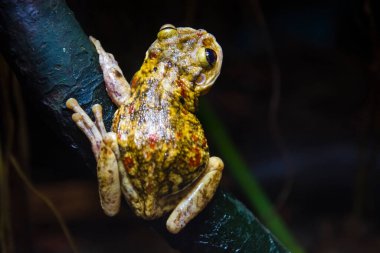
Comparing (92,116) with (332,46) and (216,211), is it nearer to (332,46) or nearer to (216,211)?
(216,211)

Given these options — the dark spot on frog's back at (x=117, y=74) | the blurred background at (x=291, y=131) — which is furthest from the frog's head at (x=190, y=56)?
the blurred background at (x=291, y=131)

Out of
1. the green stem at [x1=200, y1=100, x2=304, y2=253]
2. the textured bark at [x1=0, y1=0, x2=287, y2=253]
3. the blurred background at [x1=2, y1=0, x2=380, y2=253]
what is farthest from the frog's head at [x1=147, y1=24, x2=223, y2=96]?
the blurred background at [x1=2, y1=0, x2=380, y2=253]

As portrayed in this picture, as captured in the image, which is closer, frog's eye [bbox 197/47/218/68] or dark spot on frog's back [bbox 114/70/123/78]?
dark spot on frog's back [bbox 114/70/123/78]

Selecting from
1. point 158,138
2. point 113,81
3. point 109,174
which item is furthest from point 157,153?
point 113,81

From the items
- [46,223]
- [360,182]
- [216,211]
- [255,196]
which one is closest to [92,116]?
[216,211]

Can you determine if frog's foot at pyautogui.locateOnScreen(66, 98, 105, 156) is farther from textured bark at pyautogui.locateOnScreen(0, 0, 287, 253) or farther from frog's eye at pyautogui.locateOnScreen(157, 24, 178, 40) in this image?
frog's eye at pyautogui.locateOnScreen(157, 24, 178, 40)

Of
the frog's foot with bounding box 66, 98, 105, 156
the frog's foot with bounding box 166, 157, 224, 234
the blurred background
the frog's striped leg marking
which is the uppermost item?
the frog's foot with bounding box 66, 98, 105, 156

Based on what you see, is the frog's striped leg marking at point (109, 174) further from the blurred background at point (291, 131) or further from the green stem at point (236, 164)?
the blurred background at point (291, 131)
